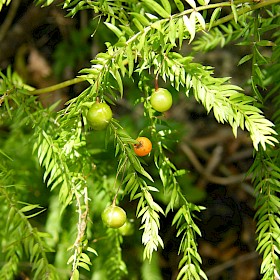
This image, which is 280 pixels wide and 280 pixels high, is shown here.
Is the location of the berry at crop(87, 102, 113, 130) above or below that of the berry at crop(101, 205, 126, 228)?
above

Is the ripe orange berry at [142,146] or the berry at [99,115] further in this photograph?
the ripe orange berry at [142,146]

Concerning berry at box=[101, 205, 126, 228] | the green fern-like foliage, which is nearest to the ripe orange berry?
the green fern-like foliage

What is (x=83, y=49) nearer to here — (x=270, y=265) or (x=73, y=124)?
(x=73, y=124)

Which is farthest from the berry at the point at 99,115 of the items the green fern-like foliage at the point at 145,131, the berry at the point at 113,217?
the berry at the point at 113,217

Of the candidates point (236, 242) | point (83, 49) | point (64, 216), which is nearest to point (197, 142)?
point (236, 242)

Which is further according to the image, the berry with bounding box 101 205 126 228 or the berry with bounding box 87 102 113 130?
the berry with bounding box 101 205 126 228

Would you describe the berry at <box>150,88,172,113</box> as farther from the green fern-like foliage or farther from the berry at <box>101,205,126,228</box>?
the berry at <box>101,205,126,228</box>

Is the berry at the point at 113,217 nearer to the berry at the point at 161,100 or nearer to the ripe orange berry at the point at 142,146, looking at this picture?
the ripe orange berry at the point at 142,146

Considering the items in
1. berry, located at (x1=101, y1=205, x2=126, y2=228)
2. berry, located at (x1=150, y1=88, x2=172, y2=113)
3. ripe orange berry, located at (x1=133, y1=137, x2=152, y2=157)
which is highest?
berry, located at (x1=150, y1=88, x2=172, y2=113)
